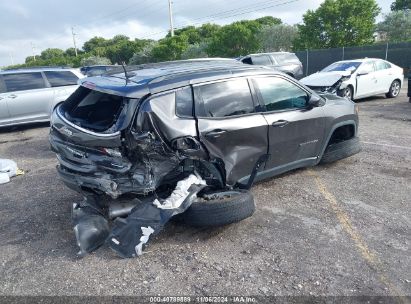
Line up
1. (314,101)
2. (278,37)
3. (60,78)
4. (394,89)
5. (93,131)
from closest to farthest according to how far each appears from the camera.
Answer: (93,131), (314,101), (60,78), (394,89), (278,37)

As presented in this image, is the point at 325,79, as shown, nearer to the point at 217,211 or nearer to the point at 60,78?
the point at 60,78

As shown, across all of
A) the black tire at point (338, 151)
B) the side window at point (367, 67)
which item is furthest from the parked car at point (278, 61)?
the black tire at point (338, 151)

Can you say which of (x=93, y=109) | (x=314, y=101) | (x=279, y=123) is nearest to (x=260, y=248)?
(x=279, y=123)

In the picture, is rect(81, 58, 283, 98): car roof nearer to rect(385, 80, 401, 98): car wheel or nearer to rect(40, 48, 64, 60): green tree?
rect(385, 80, 401, 98): car wheel

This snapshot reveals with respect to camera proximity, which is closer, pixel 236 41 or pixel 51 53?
pixel 236 41

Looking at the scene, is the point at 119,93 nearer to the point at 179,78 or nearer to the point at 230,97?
the point at 179,78

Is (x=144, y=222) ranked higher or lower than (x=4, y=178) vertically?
higher

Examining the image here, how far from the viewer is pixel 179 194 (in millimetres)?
3740

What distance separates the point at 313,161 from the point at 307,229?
5.00 feet

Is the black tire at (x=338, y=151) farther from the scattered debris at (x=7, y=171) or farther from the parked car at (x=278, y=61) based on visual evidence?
the parked car at (x=278, y=61)

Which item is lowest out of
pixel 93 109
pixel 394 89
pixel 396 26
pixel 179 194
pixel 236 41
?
pixel 394 89

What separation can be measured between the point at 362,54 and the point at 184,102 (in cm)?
2216

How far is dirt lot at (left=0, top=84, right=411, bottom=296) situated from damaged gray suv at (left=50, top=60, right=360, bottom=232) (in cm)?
35

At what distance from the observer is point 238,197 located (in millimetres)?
3893
